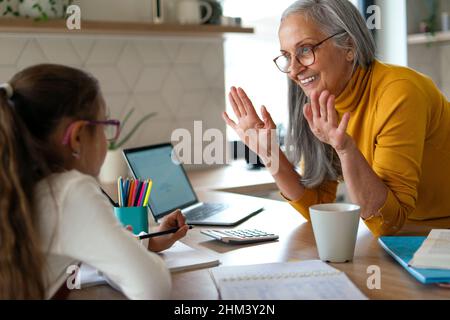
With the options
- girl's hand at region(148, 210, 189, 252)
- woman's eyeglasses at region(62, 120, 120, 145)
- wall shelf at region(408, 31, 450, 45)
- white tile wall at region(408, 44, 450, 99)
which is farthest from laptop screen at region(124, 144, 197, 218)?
white tile wall at region(408, 44, 450, 99)

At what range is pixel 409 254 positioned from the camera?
1.20 metres

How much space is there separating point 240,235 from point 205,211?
0.42 m

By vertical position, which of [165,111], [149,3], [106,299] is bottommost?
[106,299]

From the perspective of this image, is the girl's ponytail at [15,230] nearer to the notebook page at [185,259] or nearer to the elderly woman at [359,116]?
the notebook page at [185,259]

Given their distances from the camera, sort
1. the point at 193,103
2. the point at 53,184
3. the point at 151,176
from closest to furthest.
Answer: the point at 53,184 → the point at 151,176 → the point at 193,103

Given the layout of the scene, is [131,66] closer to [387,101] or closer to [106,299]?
[387,101]

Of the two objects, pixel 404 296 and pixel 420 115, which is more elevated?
pixel 420 115

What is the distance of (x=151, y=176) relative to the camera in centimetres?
191

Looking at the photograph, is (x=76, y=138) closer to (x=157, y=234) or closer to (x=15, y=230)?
(x=15, y=230)

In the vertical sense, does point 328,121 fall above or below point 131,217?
above

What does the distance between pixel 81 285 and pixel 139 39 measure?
1829mm

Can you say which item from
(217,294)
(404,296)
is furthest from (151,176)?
(404,296)

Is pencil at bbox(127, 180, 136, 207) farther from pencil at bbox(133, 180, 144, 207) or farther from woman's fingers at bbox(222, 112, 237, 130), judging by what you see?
woman's fingers at bbox(222, 112, 237, 130)

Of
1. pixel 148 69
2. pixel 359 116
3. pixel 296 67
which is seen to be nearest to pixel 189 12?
pixel 148 69
